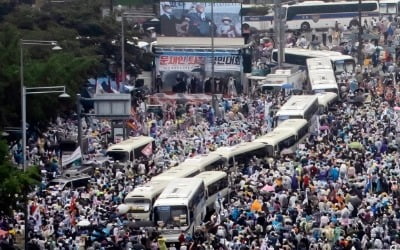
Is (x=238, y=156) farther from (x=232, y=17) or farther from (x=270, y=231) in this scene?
(x=232, y=17)

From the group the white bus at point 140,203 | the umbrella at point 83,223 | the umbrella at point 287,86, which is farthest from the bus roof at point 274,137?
the umbrella at point 287,86

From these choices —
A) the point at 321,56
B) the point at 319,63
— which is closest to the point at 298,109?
the point at 319,63

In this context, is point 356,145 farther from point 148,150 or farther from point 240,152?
point 148,150

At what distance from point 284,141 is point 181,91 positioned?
857 inches

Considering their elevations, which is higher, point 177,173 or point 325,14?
point 325,14

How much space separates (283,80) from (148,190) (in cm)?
3040

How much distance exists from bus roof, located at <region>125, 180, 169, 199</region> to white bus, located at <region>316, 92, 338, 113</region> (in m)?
19.9

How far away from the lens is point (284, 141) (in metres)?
53.1

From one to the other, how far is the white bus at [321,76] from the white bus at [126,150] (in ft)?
55.6

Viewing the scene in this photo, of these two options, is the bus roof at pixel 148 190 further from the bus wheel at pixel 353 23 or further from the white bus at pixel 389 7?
the white bus at pixel 389 7

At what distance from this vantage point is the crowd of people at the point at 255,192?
1480 inches

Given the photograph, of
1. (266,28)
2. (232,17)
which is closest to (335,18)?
(266,28)

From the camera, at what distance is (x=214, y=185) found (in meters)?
44.2

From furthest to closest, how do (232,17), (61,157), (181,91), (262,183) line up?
(232,17) < (181,91) < (61,157) < (262,183)
